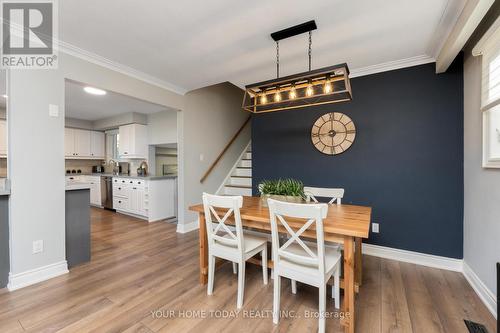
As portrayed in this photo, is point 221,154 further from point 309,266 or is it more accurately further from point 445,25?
point 445,25

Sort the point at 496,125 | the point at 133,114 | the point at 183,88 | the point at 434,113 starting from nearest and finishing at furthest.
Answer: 1. the point at 496,125
2. the point at 434,113
3. the point at 183,88
4. the point at 133,114

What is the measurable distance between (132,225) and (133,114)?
8.34ft

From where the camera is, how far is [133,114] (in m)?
5.16

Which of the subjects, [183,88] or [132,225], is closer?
[183,88]

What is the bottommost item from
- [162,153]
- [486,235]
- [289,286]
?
[289,286]

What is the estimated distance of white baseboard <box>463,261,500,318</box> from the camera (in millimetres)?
1755

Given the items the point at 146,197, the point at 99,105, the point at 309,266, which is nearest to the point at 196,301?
the point at 309,266

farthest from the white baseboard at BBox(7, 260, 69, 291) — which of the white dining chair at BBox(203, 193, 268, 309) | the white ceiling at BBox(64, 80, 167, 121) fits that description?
the white ceiling at BBox(64, 80, 167, 121)

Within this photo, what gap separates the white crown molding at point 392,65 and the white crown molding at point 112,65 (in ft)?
8.71

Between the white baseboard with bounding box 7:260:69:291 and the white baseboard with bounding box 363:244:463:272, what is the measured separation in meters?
3.49

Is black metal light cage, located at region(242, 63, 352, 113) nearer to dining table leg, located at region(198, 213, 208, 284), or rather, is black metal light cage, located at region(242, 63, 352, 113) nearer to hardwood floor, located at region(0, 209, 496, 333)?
dining table leg, located at region(198, 213, 208, 284)

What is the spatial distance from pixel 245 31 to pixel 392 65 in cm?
189

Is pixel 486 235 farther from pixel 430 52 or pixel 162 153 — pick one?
pixel 162 153

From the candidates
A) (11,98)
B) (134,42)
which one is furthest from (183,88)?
(11,98)
